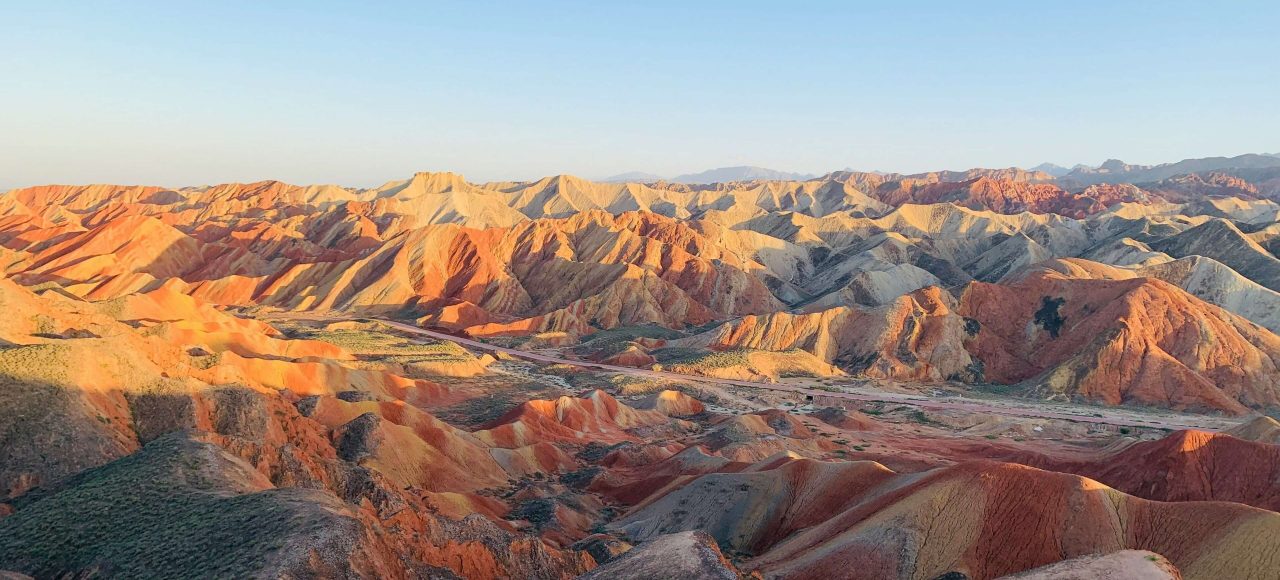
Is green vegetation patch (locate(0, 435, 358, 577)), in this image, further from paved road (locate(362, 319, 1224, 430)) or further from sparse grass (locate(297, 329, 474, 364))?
paved road (locate(362, 319, 1224, 430))

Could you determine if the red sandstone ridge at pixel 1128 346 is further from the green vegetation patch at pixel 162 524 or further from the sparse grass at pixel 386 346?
the green vegetation patch at pixel 162 524

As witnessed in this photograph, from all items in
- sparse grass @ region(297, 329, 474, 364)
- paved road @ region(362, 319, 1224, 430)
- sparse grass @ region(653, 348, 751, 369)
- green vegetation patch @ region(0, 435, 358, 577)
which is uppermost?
green vegetation patch @ region(0, 435, 358, 577)

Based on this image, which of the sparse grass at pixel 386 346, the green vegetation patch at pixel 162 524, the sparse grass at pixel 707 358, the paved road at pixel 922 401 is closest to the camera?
the green vegetation patch at pixel 162 524

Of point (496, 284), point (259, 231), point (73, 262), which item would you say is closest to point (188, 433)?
point (496, 284)

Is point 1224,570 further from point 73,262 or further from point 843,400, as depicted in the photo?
point 73,262

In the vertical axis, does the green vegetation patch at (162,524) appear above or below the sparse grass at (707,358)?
above

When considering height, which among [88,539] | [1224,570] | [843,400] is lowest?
[843,400]

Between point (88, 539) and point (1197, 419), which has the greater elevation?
point (88, 539)

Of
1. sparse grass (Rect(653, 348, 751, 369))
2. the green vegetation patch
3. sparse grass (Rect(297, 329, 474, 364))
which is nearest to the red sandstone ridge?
sparse grass (Rect(653, 348, 751, 369))

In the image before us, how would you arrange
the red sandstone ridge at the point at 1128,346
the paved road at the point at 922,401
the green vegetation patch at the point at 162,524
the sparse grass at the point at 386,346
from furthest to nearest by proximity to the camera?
the sparse grass at the point at 386,346
the red sandstone ridge at the point at 1128,346
the paved road at the point at 922,401
the green vegetation patch at the point at 162,524

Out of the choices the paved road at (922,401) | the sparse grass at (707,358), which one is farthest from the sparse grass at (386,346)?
the sparse grass at (707,358)

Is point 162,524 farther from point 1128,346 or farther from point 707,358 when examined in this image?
point 1128,346
